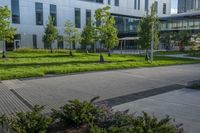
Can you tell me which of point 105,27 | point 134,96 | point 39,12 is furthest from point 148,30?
point 39,12

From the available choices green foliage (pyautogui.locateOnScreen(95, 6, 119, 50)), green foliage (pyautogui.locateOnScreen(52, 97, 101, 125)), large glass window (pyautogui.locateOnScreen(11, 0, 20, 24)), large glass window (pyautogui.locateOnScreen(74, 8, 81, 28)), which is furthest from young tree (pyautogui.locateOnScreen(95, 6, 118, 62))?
large glass window (pyautogui.locateOnScreen(74, 8, 81, 28))

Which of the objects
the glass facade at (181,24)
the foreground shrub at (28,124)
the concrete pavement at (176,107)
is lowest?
the concrete pavement at (176,107)

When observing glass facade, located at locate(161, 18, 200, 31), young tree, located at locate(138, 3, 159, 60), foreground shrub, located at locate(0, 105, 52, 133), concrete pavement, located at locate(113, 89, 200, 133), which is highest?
glass facade, located at locate(161, 18, 200, 31)

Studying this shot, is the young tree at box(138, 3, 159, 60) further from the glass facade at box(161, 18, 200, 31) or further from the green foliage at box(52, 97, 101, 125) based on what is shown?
the glass facade at box(161, 18, 200, 31)

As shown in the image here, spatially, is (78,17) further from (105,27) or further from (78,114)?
(78,114)

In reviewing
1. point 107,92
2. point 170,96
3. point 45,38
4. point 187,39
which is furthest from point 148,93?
point 187,39

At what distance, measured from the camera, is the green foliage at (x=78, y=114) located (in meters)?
5.32

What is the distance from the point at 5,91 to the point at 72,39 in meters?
26.4

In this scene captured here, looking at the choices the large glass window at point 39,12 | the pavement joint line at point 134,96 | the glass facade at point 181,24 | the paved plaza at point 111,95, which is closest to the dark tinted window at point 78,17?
the large glass window at point 39,12

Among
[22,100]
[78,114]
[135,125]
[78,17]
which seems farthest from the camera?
[78,17]

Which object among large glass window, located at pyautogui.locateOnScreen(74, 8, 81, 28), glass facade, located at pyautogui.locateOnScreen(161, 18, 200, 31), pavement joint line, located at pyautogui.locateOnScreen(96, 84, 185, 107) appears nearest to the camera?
pavement joint line, located at pyautogui.locateOnScreen(96, 84, 185, 107)

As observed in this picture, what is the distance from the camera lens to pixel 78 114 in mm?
5410

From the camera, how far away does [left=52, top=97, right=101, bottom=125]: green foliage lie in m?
5.32

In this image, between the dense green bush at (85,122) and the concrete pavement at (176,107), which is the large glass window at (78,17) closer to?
the concrete pavement at (176,107)
